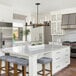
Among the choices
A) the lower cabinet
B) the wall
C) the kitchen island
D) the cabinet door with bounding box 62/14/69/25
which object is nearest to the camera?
the kitchen island

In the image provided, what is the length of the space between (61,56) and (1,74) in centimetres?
214

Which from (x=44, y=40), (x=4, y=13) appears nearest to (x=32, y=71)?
(x=4, y=13)

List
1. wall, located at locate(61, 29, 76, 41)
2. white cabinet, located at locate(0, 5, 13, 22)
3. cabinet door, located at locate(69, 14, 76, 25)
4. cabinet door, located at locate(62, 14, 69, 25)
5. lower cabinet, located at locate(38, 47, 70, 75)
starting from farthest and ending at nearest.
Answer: wall, located at locate(61, 29, 76, 41), cabinet door, located at locate(62, 14, 69, 25), cabinet door, located at locate(69, 14, 76, 25), white cabinet, located at locate(0, 5, 13, 22), lower cabinet, located at locate(38, 47, 70, 75)

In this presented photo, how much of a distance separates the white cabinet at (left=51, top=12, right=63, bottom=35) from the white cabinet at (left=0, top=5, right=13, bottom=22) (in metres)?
2.52

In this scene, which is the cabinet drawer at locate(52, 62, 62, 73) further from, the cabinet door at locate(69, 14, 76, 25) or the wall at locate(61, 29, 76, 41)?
the wall at locate(61, 29, 76, 41)

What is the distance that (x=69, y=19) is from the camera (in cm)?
672

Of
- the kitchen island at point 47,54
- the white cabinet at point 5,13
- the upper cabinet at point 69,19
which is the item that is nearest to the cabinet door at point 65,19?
the upper cabinet at point 69,19

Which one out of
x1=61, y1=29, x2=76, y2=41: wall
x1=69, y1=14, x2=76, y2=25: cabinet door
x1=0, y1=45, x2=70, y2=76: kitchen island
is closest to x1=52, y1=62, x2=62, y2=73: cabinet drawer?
x1=0, y1=45, x2=70, y2=76: kitchen island

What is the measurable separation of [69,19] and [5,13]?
326 centimetres

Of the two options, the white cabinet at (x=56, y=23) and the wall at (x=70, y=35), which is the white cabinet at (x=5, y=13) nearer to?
the white cabinet at (x=56, y=23)

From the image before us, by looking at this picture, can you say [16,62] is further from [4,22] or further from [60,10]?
[60,10]

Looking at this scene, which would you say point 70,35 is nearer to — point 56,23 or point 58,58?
point 56,23

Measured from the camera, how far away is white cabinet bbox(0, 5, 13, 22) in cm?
561

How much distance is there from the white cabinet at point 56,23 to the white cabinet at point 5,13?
252cm
